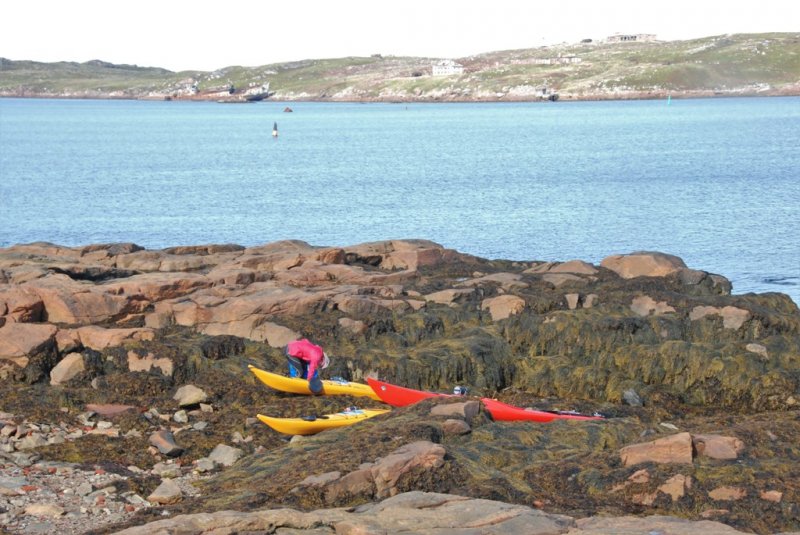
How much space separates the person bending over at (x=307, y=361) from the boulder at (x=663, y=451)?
834 cm

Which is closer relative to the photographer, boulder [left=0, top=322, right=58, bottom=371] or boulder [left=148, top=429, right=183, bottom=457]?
boulder [left=148, top=429, right=183, bottom=457]

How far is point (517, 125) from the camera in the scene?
156250 millimetres

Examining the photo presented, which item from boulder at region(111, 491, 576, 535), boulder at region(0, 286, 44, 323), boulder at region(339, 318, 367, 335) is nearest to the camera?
boulder at region(111, 491, 576, 535)

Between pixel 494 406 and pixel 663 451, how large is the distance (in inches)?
195

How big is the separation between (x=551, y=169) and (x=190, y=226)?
37.9 metres

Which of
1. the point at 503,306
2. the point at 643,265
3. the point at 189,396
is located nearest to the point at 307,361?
the point at 189,396

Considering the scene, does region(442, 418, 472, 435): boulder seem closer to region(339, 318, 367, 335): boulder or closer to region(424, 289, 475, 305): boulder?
region(339, 318, 367, 335): boulder

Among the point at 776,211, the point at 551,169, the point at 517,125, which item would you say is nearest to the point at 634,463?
the point at 776,211

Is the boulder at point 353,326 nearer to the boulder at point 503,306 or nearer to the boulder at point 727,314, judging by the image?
the boulder at point 503,306

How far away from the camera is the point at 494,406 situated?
1992 centimetres

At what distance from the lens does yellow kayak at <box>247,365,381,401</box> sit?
883 inches

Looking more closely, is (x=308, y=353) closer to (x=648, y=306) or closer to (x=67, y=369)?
(x=67, y=369)

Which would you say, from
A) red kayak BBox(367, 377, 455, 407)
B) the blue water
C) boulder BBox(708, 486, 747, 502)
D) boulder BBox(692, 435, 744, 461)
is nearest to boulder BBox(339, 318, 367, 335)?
red kayak BBox(367, 377, 455, 407)

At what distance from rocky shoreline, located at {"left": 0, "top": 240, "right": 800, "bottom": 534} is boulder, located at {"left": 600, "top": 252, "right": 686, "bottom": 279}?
0.07 metres
